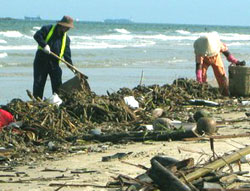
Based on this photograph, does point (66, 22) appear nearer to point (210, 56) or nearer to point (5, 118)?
point (210, 56)

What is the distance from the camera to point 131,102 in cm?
992

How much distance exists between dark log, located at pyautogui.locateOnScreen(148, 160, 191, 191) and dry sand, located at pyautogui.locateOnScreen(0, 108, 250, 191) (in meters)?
0.55

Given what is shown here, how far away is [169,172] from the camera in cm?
415

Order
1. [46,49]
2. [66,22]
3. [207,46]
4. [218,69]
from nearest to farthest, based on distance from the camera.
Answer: [46,49]
[66,22]
[207,46]
[218,69]

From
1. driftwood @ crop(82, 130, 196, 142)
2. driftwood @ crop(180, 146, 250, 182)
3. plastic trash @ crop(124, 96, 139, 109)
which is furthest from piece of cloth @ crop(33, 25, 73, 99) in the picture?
driftwood @ crop(180, 146, 250, 182)

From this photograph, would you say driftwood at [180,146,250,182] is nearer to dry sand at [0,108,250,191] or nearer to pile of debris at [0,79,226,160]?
dry sand at [0,108,250,191]

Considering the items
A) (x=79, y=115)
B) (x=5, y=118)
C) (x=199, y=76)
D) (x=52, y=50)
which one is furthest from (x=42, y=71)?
(x=199, y=76)

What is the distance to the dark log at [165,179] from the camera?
4.10m

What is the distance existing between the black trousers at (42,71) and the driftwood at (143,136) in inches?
138

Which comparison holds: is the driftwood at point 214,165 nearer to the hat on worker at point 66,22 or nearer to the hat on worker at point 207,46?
the hat on worker at point 66,22

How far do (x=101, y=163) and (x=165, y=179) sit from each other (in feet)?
7.33

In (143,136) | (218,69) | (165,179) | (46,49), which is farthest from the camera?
(218,69)

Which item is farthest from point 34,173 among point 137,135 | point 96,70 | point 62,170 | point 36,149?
point 96,70

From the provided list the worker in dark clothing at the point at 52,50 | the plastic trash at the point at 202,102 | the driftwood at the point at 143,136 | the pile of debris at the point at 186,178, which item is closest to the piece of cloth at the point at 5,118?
the driftwood at the point at 143,136
